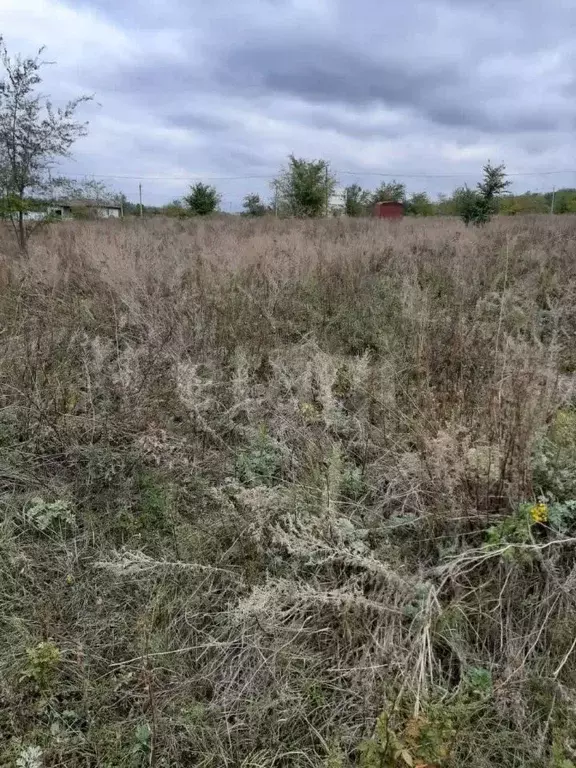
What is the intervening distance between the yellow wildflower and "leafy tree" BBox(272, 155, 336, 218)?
19.4m

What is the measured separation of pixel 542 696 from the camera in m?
1.64

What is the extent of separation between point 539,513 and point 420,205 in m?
32.0

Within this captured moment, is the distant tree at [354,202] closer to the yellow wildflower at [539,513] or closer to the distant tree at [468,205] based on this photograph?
the distant tree at [468,205]

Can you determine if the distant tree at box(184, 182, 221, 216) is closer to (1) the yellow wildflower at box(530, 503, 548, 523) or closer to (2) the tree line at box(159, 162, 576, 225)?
(2) the tree line at box(159, 162, 576, 225)

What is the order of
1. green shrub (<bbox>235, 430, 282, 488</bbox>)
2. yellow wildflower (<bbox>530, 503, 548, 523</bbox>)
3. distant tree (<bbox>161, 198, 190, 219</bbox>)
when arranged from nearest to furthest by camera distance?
yellow wildflower (<bbox>530, 503, 548, 523</bbox>) → green shrub (<bbox>235, 430, 282, 488</bbox>) → distant tree (<bbox>161, 198, 190, 219</bbox>)

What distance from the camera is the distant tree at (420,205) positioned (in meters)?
30.0

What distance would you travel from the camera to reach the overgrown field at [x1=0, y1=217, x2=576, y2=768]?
1.62 meters

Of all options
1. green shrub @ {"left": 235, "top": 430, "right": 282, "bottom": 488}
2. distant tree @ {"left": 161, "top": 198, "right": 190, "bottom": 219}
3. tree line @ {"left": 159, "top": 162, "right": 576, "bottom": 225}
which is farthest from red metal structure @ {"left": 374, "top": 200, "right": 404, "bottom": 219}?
green shrub @ {"left": 235, "top": 430, "right": 282, "bottom": 488}

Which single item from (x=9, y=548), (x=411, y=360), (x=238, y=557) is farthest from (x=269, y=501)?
(x=411, y=360)

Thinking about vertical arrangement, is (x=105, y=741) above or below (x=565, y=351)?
below

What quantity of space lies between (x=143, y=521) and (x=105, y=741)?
3.20ft

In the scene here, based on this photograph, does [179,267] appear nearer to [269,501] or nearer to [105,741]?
[269,501]

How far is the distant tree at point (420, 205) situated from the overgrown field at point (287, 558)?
94.3 feet

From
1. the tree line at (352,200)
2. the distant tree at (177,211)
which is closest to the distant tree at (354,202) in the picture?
the tree line at (352,200)
